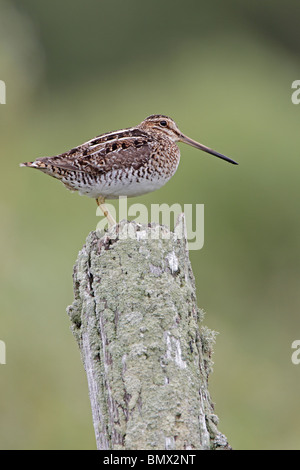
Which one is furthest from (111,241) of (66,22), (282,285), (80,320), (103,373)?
(66,22)

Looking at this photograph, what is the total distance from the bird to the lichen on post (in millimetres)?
1604

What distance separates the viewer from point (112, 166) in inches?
229

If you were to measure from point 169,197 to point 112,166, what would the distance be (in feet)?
14.1

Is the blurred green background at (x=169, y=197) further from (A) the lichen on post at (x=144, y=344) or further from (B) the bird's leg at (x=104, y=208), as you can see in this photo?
(A) the lichen on post at (x=144, y=344)

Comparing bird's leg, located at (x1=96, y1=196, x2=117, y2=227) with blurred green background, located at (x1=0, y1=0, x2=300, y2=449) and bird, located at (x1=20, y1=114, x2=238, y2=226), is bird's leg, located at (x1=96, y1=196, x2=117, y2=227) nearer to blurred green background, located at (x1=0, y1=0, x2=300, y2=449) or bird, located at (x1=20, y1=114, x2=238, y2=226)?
bird, located at (x1=20, y1=114, x2=238, y2=226)

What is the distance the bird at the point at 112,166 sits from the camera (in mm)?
5836

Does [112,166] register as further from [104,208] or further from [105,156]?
[104,208]

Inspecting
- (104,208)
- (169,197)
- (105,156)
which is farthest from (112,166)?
(169,197)

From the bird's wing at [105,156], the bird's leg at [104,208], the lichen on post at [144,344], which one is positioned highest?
the bird's wing at [105,156]

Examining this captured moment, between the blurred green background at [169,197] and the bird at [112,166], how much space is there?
2.34 meters

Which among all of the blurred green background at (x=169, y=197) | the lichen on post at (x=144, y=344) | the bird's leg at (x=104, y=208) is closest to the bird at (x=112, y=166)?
the bird's leg at (x=104, y=208)

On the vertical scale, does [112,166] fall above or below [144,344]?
above

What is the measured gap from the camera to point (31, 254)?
9156 mm

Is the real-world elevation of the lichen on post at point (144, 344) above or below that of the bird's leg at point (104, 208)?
below
